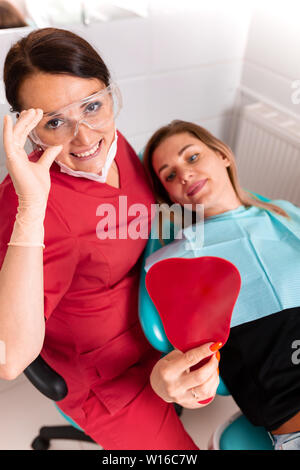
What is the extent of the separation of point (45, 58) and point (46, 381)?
0.93m

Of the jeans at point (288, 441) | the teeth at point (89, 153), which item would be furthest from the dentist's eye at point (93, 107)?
the jeans at point (288, 441)

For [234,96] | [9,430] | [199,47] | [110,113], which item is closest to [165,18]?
[199,47]

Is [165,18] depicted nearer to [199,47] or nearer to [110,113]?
[199,47]

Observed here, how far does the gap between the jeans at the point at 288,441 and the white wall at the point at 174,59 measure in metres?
1.37

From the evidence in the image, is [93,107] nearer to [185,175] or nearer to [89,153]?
[89,153]

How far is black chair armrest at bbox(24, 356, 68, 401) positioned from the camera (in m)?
1.26

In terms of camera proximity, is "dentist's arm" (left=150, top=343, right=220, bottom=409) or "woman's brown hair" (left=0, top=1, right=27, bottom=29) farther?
"woman's brown hair" (left=0, top=1, right=27, bottom=29)

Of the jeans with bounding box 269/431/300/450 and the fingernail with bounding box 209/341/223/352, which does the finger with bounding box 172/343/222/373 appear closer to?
the fingernail with bounding box 209/341/223/352

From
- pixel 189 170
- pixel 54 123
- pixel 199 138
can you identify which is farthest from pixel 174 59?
pixel 54 123

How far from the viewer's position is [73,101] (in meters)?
1.11

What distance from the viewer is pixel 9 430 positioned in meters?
2.00

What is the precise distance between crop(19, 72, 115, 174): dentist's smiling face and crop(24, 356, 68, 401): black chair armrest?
0.63m

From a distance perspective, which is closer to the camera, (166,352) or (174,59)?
(166,352)

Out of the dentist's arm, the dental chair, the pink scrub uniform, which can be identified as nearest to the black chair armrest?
the dental chair
